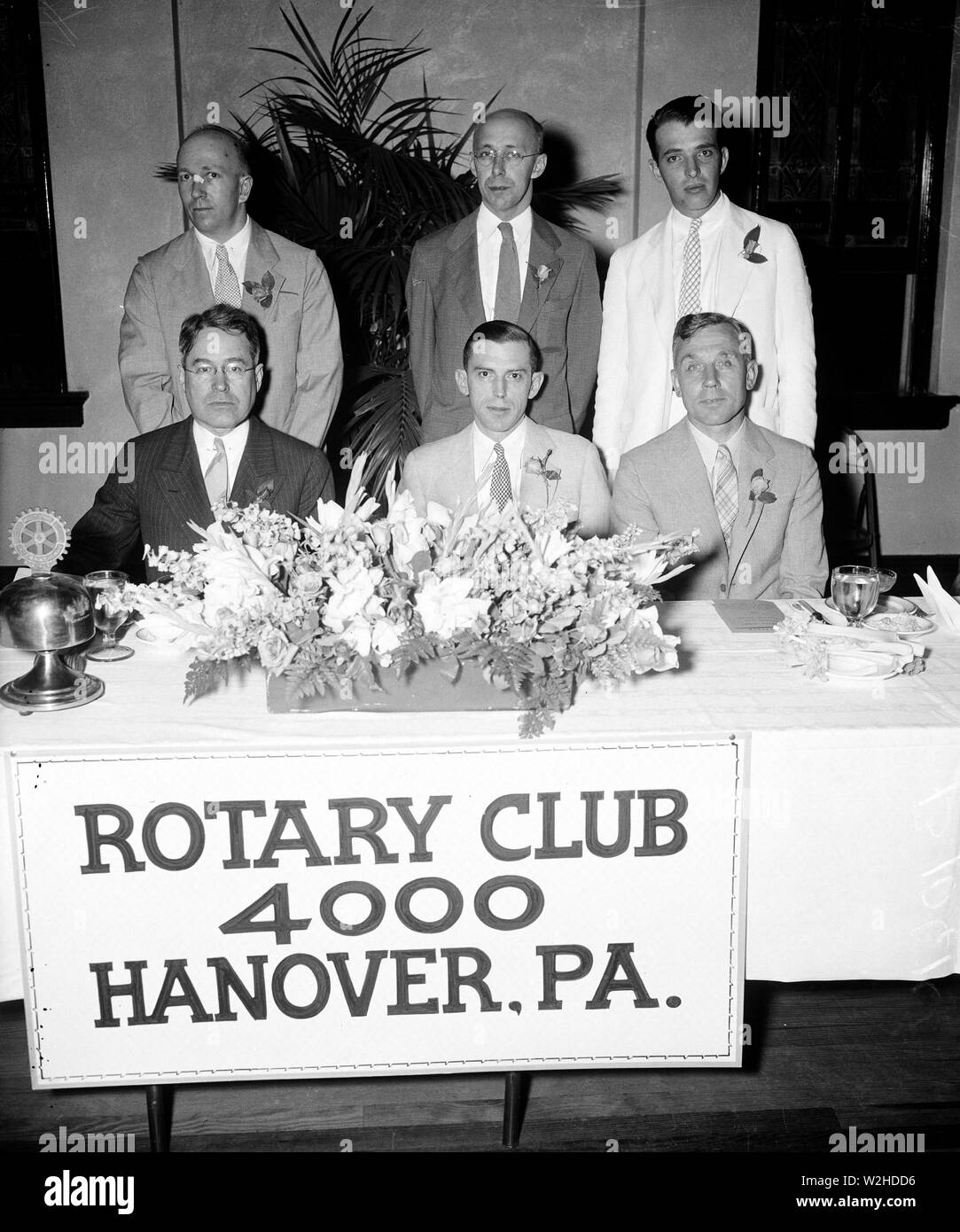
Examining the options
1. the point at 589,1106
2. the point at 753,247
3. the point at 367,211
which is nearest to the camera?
the point at 589,1106

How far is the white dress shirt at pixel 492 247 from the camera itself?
3.84 metres

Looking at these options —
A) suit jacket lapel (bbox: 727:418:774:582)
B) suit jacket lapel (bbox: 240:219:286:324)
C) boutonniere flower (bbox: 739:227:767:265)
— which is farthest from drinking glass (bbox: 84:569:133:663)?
boutonniere flower (bbox: 739:227:767:265)

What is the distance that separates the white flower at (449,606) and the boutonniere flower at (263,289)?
2219 millimetres

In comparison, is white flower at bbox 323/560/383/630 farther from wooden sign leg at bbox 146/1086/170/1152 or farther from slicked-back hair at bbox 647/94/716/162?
slicked-back hair at bbox 647/94/716/162

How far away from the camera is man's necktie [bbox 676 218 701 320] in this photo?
369 cm

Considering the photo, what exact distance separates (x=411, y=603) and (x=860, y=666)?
859 millimetres

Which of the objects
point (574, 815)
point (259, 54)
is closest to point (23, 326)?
point (259, 54)

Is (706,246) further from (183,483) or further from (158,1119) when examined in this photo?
(158,1119)

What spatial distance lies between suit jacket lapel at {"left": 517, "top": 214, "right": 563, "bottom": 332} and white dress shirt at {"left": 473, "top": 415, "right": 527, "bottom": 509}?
2.16 feet

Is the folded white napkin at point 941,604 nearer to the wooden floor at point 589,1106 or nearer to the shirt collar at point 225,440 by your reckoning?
the wooden floor at point 589,1106

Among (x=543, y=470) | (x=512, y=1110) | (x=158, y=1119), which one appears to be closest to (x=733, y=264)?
(x=543, y=470)

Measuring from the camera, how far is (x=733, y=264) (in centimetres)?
366

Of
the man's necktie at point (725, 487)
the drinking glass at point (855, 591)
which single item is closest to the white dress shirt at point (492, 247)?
the man's necktie at point (725, 487)

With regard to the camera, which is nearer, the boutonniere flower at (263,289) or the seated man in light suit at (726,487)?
the seated man in light suit at (726,487)
